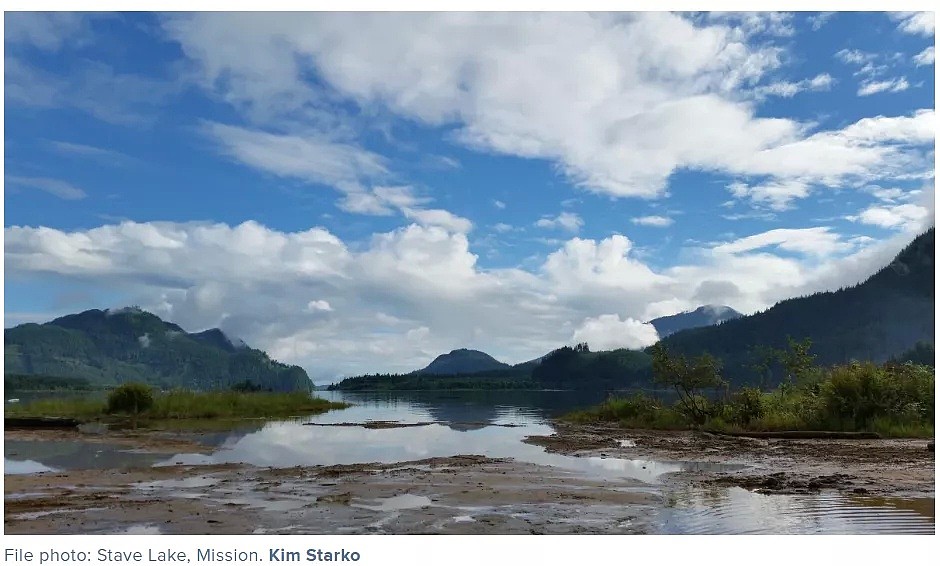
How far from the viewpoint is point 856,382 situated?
24.6 m

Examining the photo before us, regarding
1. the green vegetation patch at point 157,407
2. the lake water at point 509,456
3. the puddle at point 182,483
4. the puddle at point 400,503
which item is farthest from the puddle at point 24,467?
the green vegetation patch at point 157,407

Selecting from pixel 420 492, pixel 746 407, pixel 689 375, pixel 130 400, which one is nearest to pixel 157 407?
pixel 130 400

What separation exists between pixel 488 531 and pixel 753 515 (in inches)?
152

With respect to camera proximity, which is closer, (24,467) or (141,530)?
(141,530)

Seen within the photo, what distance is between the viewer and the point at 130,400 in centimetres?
3925

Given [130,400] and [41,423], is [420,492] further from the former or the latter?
[130,400]

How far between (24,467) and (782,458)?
18057mm

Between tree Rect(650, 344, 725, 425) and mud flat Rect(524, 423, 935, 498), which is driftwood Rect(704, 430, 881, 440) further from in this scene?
tree Rect(650, 344, 725, 425)

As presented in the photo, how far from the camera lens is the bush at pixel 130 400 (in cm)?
3888

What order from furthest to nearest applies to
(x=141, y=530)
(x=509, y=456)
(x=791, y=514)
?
(x=509, y=456) → (x=791, y=514) → (x=141, y=530)

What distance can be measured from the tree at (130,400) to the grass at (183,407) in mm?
425

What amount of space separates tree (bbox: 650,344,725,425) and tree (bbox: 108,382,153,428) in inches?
1099

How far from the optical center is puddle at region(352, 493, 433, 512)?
10.6 meters

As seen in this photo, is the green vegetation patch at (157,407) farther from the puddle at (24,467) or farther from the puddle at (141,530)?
the puddle at (141,530)
